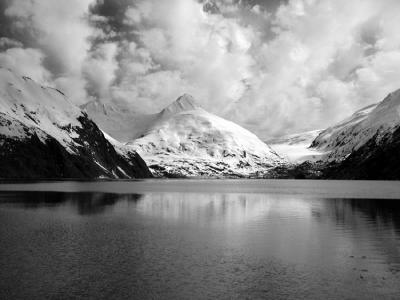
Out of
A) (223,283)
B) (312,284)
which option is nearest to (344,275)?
(312,284)

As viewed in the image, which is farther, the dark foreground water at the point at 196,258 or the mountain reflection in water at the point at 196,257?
the mountain reflection in water at the point at 196,257

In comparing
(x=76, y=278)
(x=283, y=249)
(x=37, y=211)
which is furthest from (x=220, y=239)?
(x=37, y=211)

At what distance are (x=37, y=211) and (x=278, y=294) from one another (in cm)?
5499

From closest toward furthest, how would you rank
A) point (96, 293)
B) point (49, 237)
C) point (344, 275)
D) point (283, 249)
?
point (96, 293), point (344, 275), point (283, 249), point (49, 237)

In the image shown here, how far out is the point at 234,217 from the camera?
69.9 m

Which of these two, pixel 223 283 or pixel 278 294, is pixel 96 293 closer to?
pixel 223 283

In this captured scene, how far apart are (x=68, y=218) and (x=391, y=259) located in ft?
147

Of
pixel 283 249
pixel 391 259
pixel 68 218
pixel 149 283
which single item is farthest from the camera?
pixel 68 218

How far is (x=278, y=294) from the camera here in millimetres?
27266

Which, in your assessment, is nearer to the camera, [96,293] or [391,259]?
[96,293]

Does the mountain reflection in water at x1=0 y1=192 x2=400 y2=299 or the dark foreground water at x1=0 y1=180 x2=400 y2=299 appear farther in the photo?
the mountain reflection in water at x1=0 y1=192 x2=400 y2=299

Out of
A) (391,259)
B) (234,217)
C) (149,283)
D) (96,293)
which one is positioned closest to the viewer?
(96,293)

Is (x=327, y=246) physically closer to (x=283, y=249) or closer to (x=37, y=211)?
(x=283, y=249)

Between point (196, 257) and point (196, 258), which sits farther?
point (196, 257)
